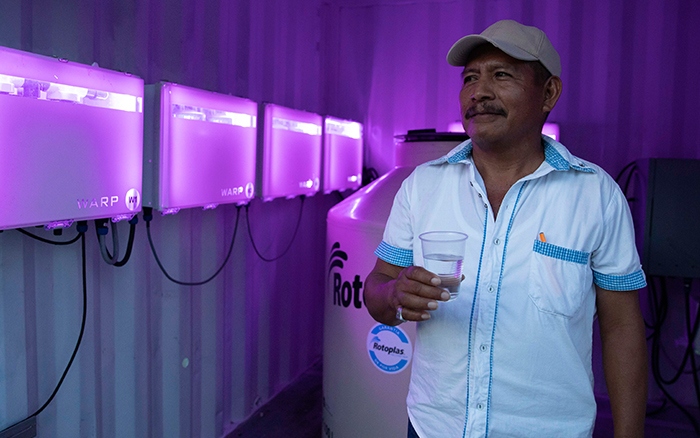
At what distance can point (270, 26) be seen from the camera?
2965mm

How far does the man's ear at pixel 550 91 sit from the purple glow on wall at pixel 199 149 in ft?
4.15

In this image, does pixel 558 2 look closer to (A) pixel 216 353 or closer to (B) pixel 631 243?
(B) pixel 631 243

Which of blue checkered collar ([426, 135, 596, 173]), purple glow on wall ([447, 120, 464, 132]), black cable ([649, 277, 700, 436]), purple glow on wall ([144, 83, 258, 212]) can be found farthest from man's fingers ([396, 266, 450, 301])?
black cable ([649, 277, 700, 436])

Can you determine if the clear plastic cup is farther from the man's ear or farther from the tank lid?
the tank lid

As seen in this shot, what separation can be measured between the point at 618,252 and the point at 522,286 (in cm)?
24

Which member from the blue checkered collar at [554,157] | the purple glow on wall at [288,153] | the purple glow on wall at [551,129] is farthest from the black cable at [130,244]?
the purple glow on wall at [551,129]

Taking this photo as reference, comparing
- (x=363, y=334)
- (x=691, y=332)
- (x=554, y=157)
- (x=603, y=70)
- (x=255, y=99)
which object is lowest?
(x=691, y=332)

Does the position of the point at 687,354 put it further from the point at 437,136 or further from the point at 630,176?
the point at 437,136

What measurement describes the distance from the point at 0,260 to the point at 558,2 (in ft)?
Answer: 10.8

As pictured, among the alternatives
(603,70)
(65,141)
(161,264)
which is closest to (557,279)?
(65,141)

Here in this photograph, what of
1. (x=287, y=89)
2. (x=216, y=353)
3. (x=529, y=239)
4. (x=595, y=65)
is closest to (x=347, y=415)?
(x=216, y=353)

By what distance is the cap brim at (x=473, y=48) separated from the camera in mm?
1227

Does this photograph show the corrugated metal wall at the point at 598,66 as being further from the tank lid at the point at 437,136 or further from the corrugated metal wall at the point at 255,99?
the tank lid at the point at 437,136

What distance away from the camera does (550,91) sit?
1.35 metres
